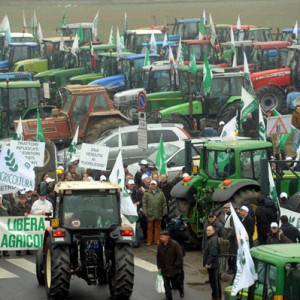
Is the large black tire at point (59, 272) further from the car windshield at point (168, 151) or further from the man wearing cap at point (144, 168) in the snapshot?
the car windshield at point (168, 151)

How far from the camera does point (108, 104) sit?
125 ft

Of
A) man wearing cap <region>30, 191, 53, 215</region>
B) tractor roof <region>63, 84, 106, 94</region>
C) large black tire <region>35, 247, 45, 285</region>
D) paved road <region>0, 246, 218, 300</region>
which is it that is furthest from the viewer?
tractor roof <region>63, 84, 106, 94</region>

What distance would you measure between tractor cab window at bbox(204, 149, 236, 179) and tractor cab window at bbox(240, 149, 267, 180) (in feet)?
0.71

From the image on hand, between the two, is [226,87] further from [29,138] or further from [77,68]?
[77,68]

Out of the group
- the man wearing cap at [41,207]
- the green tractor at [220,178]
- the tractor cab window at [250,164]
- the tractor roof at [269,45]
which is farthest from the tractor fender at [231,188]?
the tractor roof at [269,45]

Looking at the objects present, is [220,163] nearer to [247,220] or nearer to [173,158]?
[247,220]

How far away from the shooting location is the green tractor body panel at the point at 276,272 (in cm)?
1528

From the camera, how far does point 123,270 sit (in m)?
20.3

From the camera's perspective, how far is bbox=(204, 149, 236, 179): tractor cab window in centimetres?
2511

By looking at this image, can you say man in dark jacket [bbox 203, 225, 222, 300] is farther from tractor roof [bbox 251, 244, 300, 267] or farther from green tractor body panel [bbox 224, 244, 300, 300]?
tractor roof [bbox 251, 244, 300, 267]

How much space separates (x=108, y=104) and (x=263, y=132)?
402 inches

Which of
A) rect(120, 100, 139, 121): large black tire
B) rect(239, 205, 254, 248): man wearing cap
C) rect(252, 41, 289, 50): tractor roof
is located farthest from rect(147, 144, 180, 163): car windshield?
rect(252, 41, 289, 50): tractor roof

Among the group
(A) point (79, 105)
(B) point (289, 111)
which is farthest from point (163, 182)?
(B) point (289, 111)

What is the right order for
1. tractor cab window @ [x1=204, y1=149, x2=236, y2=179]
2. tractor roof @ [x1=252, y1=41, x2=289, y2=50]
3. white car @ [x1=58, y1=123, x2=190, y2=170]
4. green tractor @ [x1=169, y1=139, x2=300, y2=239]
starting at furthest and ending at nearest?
tractor roof @ [x1=252, y1=41, x2=289, y2=50]
white car @ [x1=58, y1=123, x2=190, y2=170]
tractor cab window @ [x1=204, y1=149, x2=236, y2=179]
green tractor @ [x1=169, y1=139, x2=300, y2=239]
